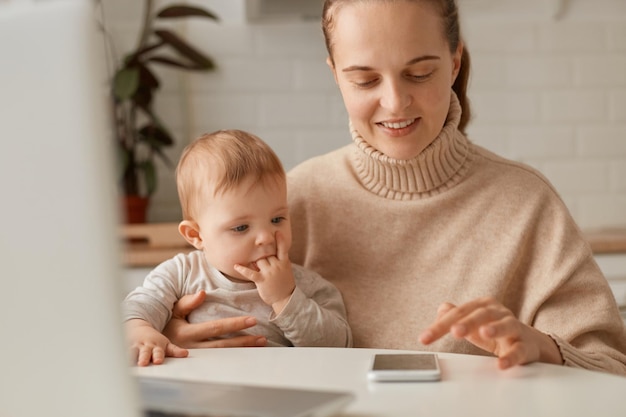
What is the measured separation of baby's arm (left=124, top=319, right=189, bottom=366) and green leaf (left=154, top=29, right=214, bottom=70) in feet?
5.74

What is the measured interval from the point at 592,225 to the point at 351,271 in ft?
5.78

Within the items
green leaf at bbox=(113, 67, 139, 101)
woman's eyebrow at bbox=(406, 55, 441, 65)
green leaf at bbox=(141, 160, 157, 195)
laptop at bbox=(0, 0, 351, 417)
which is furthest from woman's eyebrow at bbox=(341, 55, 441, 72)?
green leaf at bbox=(141, 160, 157, 195)

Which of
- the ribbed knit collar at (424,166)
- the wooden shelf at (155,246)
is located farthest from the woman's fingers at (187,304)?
the wooden shelf at (155,246)

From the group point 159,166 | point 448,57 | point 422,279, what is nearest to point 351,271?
point 422,279

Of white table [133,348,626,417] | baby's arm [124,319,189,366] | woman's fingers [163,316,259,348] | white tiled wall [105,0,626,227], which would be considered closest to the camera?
white table [133,348,626,417]

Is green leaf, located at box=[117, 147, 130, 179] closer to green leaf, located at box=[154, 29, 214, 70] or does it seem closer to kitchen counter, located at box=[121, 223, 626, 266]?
kitchen counter, located at box=[121, 223, 626, 266]

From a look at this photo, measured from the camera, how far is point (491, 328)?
975 millimetres

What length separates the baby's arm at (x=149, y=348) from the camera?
1075 millimetres

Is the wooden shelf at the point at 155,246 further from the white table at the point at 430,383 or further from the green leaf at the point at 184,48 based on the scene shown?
the white table at the point at 430,383

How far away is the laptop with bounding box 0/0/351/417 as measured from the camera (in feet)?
1.68

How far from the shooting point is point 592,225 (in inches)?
118

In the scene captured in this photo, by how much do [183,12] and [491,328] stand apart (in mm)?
1968

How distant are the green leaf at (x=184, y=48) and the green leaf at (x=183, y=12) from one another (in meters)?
0.09

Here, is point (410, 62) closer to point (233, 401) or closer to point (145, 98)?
point (233, 401)
